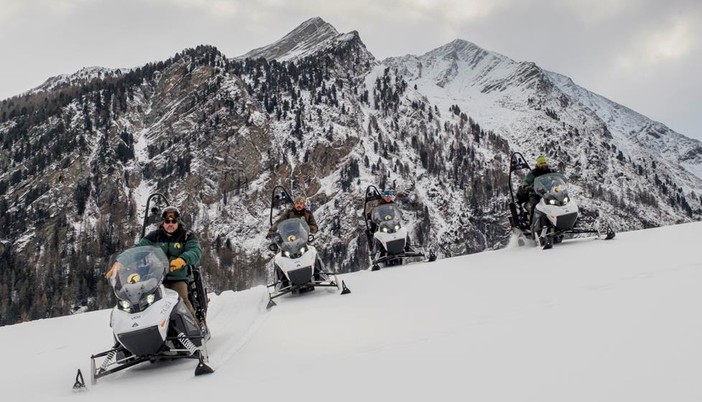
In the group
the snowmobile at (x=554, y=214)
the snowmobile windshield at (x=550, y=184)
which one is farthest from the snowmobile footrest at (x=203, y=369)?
the snowmobile windshield at (x=550, y=184)

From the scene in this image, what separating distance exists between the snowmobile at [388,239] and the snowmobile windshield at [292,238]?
469 centimetres

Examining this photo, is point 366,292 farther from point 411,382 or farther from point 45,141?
point 45,141

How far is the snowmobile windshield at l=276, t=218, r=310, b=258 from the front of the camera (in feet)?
37.0

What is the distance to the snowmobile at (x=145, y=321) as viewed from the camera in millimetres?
6234

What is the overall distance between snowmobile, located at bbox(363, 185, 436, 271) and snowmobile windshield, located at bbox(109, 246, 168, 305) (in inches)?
371

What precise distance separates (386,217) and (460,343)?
36.5ft

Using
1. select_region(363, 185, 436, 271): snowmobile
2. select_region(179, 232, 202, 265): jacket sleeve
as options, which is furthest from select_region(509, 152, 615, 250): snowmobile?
select_region(179, 232, 202, 265): jacket sleeve

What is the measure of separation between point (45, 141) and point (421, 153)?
123891 mm

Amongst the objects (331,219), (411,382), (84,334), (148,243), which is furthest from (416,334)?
(331,219)

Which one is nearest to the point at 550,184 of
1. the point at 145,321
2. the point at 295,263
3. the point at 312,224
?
the point at 312,224

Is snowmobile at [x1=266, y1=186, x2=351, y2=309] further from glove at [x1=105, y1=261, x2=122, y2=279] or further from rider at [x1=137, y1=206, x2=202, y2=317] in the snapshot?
glove at [x1=105, y1=261, x2=122, y2=279]

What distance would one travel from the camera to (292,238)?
11.3 meters

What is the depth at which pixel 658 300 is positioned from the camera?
550 centimetres

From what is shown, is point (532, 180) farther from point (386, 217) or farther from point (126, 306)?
point (126, 306)
